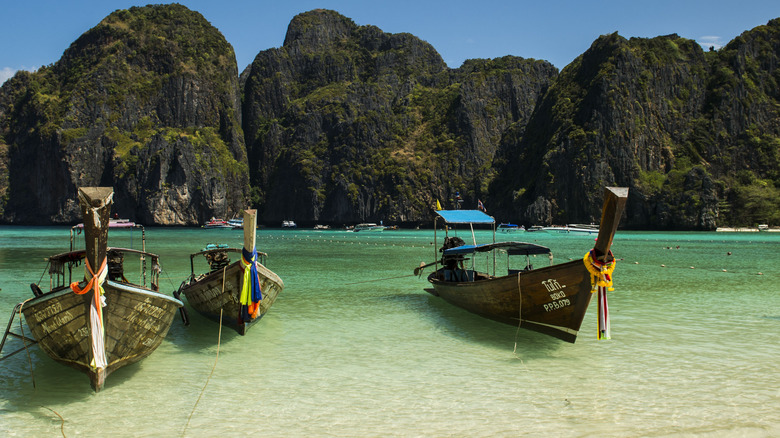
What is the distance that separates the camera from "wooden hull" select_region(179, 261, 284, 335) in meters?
12.4

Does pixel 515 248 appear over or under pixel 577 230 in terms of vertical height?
over

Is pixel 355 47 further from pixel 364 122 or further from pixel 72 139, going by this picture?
pixel 72 139

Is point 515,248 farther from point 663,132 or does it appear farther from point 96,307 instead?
point 663,132

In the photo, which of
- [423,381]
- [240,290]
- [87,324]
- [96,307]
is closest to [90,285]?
[96,307]

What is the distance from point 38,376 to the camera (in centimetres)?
983

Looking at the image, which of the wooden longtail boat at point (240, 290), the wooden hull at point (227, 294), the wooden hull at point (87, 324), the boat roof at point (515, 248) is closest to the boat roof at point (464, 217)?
the boat roof at point (515, 248)

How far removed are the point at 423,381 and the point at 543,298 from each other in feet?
11.7

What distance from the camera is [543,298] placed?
11766mm

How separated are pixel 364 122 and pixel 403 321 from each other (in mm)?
140332

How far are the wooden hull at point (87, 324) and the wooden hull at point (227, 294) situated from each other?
A: 9.28 feet

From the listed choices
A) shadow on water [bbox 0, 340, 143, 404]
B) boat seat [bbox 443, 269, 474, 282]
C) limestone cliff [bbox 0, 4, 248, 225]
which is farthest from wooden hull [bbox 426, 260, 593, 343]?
A: limestone cliff [bbox 0, 4, 248, 225]

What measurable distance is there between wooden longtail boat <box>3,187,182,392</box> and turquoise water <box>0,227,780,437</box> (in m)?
0.59

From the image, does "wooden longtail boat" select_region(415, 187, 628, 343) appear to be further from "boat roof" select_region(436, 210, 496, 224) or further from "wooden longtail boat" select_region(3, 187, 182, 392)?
"wooden longtail boat" select_region(3, 187, 182, 392)

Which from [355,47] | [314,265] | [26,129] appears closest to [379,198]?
[355,47]
